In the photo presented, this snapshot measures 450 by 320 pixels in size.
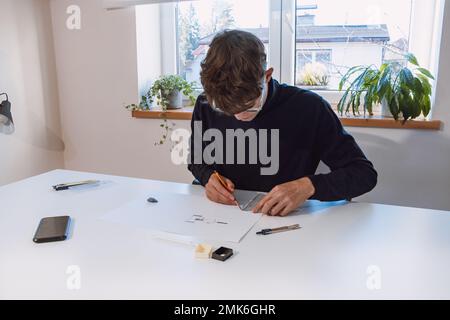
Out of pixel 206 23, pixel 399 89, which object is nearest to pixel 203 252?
pixel 399 89

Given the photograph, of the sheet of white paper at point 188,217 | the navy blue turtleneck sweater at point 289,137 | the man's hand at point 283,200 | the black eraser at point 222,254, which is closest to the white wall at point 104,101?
the navy blue turtleneck sweater at point 289,137

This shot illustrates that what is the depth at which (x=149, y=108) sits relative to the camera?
247 centimetres

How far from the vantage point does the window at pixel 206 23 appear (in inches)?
91.5

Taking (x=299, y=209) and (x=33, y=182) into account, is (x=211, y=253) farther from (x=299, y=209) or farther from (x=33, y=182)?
(x=33, y=182)

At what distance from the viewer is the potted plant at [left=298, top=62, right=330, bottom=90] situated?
2256 millimetres

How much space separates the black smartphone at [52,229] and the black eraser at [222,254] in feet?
1.20

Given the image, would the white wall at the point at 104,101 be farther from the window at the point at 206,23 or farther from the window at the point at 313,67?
the window at the point at 313,67

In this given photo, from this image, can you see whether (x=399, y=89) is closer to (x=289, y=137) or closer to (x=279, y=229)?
(x=289, y=137)

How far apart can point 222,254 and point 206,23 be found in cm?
184

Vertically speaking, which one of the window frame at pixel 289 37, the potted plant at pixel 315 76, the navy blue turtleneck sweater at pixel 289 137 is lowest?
the navy blue turtleneck sweater at pixel 289 137

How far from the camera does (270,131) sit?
148 cm

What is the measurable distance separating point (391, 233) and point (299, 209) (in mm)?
262

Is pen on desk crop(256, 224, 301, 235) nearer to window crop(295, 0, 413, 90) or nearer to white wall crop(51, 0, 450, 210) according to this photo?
white wall crop(51, 0, 450, 210)
